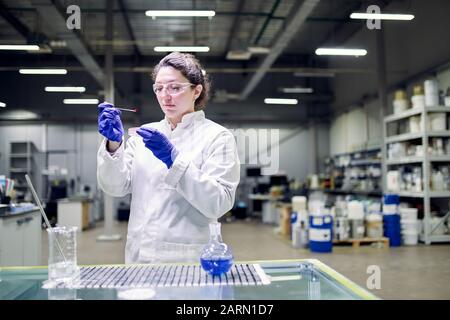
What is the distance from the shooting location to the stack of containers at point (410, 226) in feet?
16.0

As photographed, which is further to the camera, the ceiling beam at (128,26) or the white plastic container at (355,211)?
the ceiling beam at (128,26)

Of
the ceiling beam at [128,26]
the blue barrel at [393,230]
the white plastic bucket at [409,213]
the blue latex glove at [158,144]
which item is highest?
the ceiling beam at [128,26]

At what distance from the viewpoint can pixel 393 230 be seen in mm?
4836

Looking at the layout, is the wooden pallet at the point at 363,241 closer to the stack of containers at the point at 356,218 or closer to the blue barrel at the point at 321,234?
the stack of containers at the point at 356,218

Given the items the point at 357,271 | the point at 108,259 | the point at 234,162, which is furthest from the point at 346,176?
the point at 234,162

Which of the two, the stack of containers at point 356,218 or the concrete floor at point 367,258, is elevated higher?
the stack of containers at point 356,218

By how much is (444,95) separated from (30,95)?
7944 mm

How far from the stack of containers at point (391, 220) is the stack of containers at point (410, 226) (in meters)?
0.10

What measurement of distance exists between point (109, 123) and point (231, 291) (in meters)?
0.57

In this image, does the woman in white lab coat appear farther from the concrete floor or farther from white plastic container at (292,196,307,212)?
white plastic container at (292,196,307,212)

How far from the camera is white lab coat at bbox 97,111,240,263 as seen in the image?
1194 millimetres

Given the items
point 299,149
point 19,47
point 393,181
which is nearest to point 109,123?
point 19,47

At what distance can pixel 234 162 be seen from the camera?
1.22 metres

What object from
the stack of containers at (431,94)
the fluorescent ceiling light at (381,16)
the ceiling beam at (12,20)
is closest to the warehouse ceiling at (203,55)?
the ceiling beam at (12,20)
